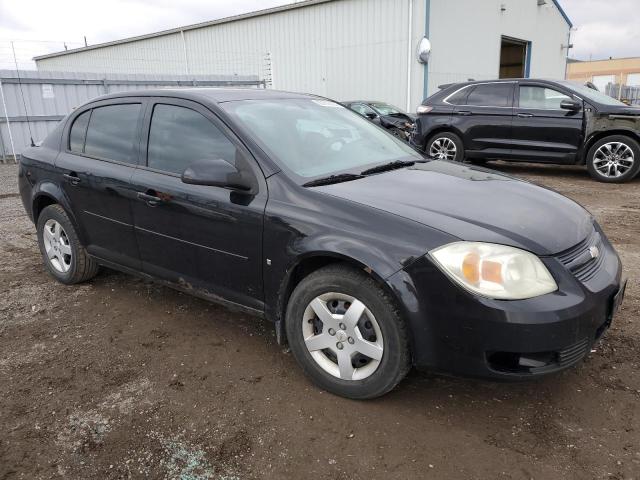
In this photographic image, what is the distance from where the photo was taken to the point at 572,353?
230cm

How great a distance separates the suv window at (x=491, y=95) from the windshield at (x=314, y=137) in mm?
5827

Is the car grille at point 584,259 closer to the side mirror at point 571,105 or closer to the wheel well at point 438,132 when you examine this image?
the side mirror at point 571,105

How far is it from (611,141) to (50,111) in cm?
1301

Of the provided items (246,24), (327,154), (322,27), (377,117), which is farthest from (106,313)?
(246,24)

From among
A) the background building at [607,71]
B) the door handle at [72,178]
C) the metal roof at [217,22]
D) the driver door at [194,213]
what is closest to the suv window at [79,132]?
the door handle at [72,178]

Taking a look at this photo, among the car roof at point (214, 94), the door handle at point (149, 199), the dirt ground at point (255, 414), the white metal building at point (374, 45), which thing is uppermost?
the white metal building at point (374, 45)

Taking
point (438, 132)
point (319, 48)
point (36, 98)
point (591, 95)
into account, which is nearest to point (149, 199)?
point (438, 132)

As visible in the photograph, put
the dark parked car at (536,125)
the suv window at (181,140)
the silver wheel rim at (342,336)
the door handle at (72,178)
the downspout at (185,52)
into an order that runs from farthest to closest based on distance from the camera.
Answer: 1. the downspout at (185,52)
2. the dark parked car at (536,125)
3. the door handle at (72,178)
4. the suv window at (181,140)
5. the silver wheel rim at (342,336)

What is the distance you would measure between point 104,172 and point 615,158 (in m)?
7.79

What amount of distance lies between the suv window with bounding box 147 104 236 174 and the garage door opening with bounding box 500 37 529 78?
800 inches

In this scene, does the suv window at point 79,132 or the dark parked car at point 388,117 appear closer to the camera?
the suv window at point 79,132

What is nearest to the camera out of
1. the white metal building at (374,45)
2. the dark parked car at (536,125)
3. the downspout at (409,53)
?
the dark parked car at (536,125)

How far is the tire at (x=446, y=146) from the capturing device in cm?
930

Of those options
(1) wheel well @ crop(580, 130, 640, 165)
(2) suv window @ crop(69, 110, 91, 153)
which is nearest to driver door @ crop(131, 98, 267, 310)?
(2) suv window @ crop(69, 110, 91, 153)
